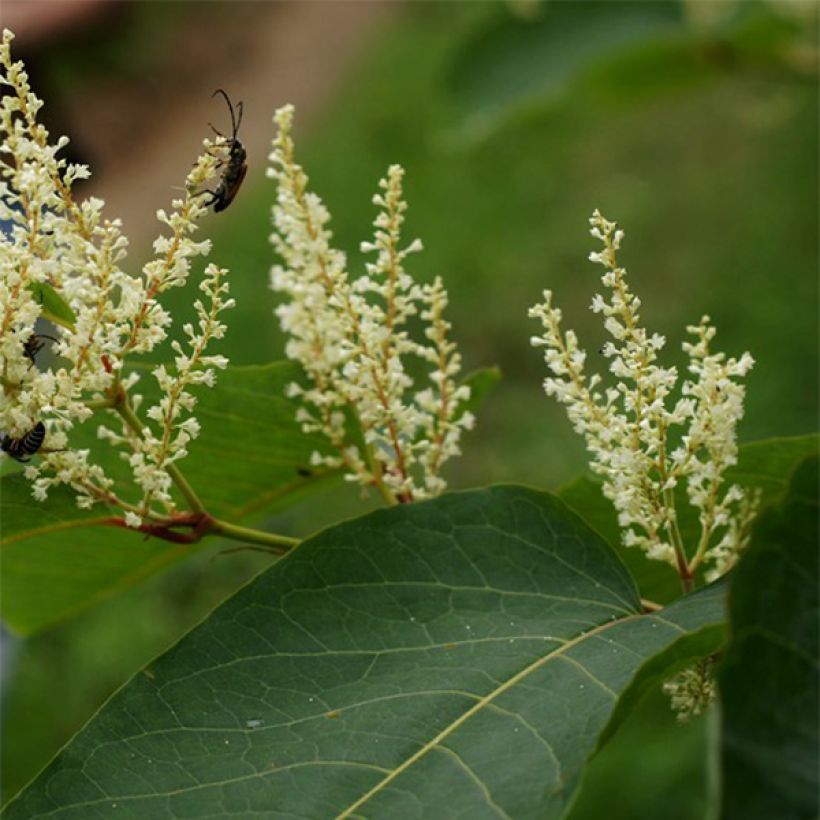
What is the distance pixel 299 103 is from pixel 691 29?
6168 mm

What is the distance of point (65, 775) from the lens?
103 cm

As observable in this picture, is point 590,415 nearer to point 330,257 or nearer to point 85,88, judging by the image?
point 330,257

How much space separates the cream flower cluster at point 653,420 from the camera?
1086 mm

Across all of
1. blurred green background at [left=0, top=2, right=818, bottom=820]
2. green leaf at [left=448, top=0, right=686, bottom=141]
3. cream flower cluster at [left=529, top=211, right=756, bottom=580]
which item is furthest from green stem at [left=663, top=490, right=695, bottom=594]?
green leaf at [left=448, top=0, right=686, bottom=141]

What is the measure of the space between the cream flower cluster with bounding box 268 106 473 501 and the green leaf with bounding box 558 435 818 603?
144mm

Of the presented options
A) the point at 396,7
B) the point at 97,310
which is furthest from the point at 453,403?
the point at 396,7

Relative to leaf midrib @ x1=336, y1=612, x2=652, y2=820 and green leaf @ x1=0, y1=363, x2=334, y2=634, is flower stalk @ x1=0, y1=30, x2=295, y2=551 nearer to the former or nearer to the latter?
green leaf @ x1=0, y1=363, x2=334, y2=634

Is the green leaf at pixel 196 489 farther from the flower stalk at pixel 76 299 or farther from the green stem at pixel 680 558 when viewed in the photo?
the green stem at pixel 680 558

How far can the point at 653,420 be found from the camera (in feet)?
3.72

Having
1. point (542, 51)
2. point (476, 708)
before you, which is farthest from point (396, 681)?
point (542, 51)

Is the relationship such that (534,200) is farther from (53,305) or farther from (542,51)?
(53,305)

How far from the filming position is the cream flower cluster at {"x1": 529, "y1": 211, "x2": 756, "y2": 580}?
1.09 metres

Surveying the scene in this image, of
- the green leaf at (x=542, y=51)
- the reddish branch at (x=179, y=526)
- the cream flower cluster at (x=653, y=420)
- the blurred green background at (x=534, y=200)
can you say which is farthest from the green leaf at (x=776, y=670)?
the green leaf at (x=542, y=51)

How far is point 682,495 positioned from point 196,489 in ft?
1.66
